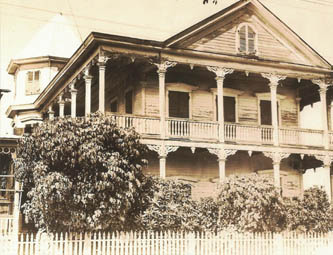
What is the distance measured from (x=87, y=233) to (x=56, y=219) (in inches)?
37.8

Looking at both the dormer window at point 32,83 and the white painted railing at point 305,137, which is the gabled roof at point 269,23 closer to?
the white painted railing at point 305,137

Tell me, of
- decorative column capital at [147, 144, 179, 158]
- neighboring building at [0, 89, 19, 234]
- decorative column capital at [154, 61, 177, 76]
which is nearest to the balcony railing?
decorative column capital at [147, 144, 179, 158]

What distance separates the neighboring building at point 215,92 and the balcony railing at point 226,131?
0.04 m

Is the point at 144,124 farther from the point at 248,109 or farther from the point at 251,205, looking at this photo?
the point at 248,109

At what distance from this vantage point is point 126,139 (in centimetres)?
1540

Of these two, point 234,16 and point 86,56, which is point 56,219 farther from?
point 234,16

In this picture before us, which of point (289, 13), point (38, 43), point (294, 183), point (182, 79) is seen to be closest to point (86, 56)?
point (182, 79)

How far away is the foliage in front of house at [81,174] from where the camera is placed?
46.5 ft

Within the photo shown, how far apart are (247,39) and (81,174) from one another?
12140 mm

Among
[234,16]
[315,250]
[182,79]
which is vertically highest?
[234,16]

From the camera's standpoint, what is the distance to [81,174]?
575 inches

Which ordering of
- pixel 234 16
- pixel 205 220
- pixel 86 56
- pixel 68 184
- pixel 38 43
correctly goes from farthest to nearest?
pixel 38 43 < pixel 234 16 < pixel 86 56 < pixel 205 220 < pixel 68 184

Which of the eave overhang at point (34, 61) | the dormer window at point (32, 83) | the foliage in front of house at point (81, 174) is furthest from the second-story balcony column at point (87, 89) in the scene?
the dormer window at point (32, 83)

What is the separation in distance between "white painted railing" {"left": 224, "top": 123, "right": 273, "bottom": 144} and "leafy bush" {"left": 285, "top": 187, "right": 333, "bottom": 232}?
11.9ft
